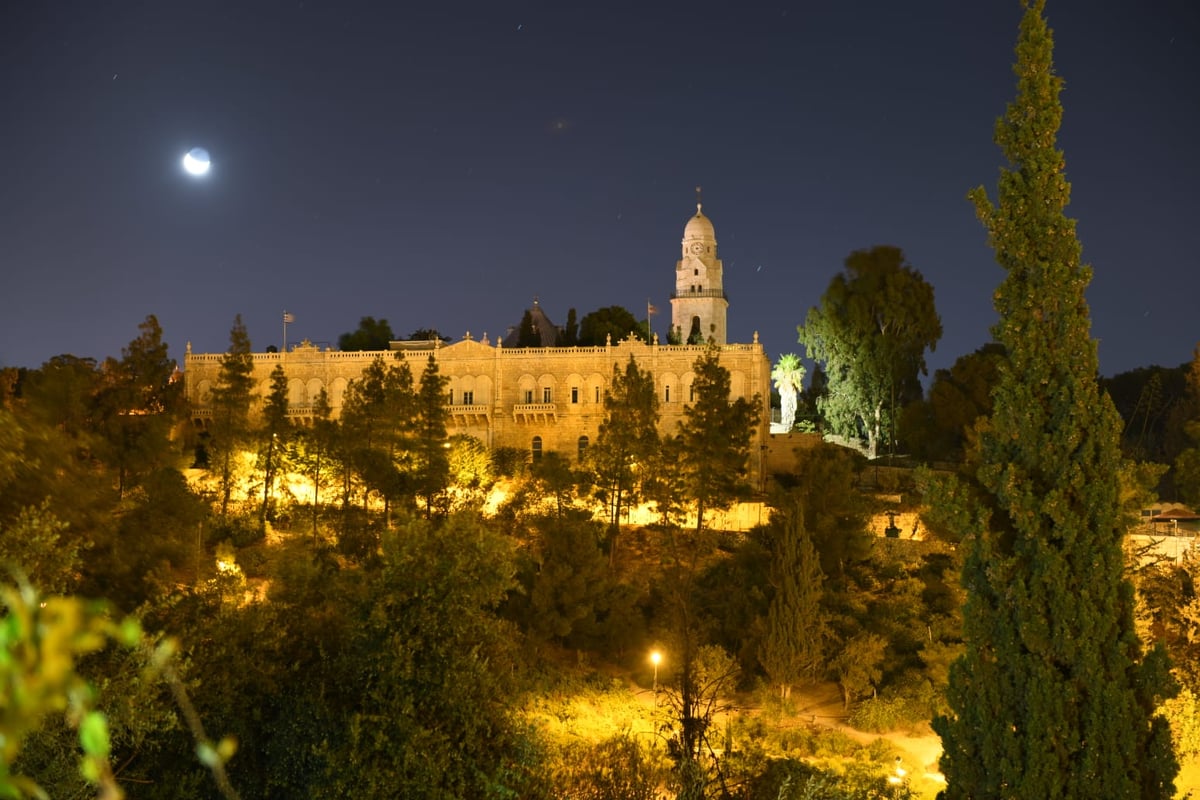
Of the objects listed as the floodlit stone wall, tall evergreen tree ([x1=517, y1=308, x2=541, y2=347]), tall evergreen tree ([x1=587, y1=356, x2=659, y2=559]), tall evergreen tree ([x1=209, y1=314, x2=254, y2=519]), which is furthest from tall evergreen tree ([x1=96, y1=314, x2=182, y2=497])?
tall evergreen tree ([x1=517, y1=308, x2=541, y2=347])

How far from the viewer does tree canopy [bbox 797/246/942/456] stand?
1855 inches

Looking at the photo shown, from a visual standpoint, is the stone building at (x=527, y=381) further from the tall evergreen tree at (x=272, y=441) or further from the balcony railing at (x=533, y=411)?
the tall evergreen tree at (x=272, y=441)

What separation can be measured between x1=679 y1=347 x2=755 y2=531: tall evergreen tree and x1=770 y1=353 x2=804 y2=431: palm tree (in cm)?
2489

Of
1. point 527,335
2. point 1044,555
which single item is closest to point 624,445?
point 1044,555

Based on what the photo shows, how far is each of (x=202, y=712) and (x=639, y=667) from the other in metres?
14.3

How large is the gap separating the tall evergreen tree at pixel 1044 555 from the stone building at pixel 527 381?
1398 inches

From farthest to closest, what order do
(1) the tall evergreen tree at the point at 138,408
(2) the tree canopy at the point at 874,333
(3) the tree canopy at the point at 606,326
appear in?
1. (3) the tree canopy at the point at 606,326
2. (2) the tree canopy at the point at 874,333
3. (1) the tall evergreen tree at the point at 138,408

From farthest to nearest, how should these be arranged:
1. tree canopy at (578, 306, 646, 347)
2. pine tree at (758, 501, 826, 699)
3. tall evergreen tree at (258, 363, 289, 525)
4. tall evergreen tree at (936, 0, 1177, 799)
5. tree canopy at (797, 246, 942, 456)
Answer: tree canopy at (578, 306, 646, 347) → tree canopy at (797, 246, 942, 456) → tall evergreen tree at (258, 363, 289, 525) → pine tree at (758, 501, 826, 699) → tall evergreen tree at (936, 0, 1177, 799)

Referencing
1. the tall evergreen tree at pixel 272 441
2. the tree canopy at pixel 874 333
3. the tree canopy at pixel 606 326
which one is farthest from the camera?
the tree canopy at pixel 606 326

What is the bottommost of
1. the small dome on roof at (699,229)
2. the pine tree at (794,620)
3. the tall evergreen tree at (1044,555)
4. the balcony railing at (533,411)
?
the pine tree at (794,620)

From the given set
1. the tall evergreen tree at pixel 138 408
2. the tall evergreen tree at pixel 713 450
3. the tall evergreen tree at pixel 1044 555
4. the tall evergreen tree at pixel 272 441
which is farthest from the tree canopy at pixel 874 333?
the tall evergreen tree at pixel 1044 555

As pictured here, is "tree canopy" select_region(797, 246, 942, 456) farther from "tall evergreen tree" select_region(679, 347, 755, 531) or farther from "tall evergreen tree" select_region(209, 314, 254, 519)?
"tall evergreen tree" select_region(209, 314, 254, 519)

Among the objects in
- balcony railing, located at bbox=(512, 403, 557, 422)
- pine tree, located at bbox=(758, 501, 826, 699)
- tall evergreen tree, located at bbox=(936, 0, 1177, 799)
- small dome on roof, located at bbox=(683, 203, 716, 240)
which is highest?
small dome on roof, located at bbox=(683, 203, 716, 240)

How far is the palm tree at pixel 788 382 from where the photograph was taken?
58.7 meters
